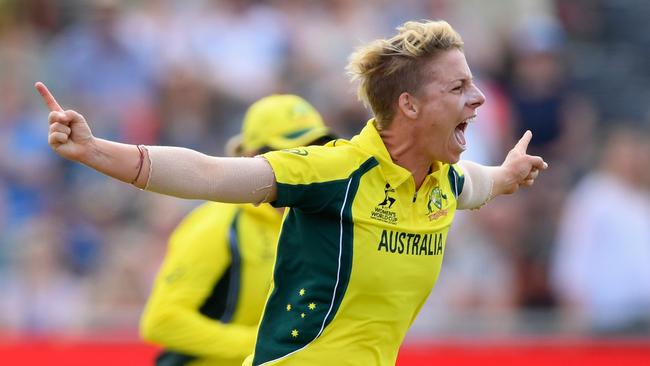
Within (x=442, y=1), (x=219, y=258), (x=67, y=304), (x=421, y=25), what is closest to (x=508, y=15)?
(x=442, y=1)

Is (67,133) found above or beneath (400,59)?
beneath

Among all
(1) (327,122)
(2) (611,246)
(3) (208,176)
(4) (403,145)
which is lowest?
(3) (208,176)

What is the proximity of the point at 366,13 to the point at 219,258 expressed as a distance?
587 cm

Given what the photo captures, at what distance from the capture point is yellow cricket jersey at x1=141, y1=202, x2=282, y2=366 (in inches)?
208

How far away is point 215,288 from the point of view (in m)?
5.37

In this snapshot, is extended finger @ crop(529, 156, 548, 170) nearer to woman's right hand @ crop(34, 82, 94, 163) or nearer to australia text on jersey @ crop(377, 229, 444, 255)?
australia text on jersey @ crop(377, 229, 444, 255)

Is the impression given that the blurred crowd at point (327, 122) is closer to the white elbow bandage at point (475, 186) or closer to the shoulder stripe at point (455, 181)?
the white elbow bandage at point (475, 186)

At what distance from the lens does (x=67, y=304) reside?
949 cm

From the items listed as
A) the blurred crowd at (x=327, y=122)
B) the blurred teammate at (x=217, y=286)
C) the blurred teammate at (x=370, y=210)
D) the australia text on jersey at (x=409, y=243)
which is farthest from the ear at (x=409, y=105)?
the blurred crowd at (x=327, y=122)

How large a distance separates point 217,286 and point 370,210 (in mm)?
1543

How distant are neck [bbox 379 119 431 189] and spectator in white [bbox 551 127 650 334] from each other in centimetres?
519

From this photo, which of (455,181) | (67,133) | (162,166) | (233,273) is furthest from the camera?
(233,273)

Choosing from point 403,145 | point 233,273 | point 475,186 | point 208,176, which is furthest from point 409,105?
point 233,273

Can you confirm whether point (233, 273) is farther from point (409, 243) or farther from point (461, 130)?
point (461, 130)
